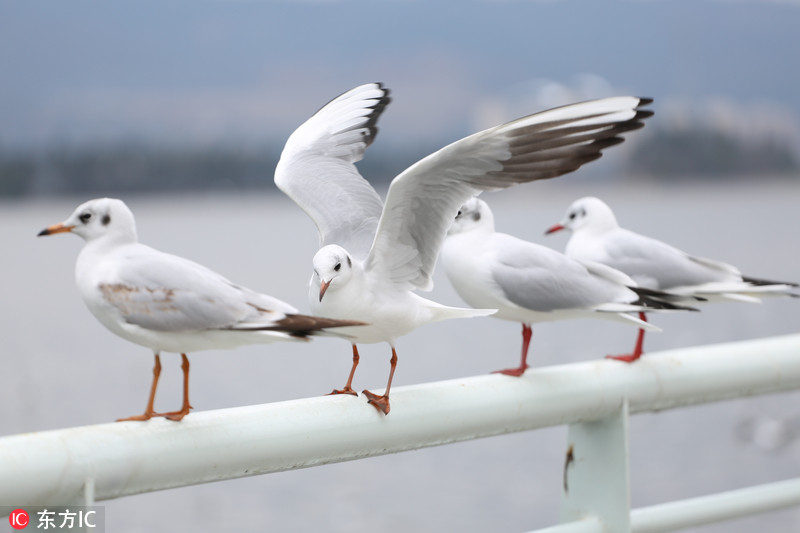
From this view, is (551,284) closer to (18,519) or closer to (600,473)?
(600,473)

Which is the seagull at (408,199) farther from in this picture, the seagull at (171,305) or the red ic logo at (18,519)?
the red ic logo at (18,519)

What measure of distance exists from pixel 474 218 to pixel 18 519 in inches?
51.4

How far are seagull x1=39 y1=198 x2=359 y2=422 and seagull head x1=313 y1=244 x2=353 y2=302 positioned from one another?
0.16 m

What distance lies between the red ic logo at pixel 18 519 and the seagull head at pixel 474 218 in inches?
50.2

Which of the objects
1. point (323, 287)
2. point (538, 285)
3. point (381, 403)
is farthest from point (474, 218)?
point (381, 403)

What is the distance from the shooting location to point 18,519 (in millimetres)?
1324

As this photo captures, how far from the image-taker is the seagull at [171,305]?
5.13 ft

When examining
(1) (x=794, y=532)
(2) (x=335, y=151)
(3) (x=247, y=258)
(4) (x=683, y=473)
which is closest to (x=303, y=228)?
(3) (x=247, y=258)

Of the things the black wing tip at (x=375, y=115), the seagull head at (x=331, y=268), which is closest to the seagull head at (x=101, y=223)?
the seagull head at (x=331, y=268)

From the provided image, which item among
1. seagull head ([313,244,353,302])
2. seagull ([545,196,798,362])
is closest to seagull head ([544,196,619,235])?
seagull ([545,196,798,362])

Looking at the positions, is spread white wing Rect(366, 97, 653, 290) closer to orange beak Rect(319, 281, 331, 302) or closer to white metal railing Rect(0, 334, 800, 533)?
orange beak Rect(319, 281, 331, 302)

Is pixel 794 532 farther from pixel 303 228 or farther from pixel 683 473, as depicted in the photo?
pixel 303 228

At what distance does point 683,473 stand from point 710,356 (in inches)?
339

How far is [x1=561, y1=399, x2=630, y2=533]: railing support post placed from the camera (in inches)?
70.9
